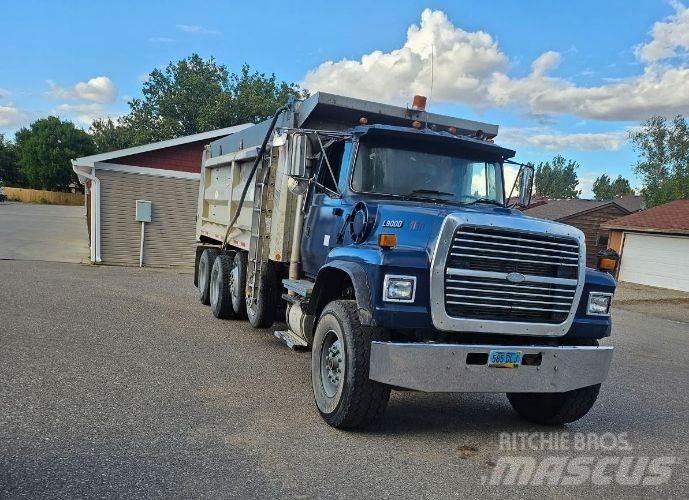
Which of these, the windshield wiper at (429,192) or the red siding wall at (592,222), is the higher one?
the windshield wiper at (429,192)

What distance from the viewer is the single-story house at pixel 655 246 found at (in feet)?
76.8

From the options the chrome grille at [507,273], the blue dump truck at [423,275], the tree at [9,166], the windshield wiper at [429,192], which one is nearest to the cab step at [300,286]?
the blue dump truck at [423,275]

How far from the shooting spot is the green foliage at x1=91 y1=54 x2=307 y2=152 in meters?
40.7

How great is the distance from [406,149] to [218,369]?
3.05 meters

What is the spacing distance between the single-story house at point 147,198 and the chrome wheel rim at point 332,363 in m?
12.2

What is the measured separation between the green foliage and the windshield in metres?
36.6

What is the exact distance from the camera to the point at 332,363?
16.2 ft

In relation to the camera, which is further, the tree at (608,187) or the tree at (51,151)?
the tree at (608,187)

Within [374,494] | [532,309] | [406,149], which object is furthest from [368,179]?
[374,494]

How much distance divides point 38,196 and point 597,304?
73.4 m

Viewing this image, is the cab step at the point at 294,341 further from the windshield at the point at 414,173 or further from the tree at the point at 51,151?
the tree at the point at 51,151

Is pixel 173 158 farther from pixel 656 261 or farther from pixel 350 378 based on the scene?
pixel 656 261

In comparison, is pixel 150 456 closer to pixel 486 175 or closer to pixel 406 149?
pixel 406 149

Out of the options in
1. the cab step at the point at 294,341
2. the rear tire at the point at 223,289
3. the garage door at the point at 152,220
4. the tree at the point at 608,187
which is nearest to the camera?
the cab step at the point at 294,341
